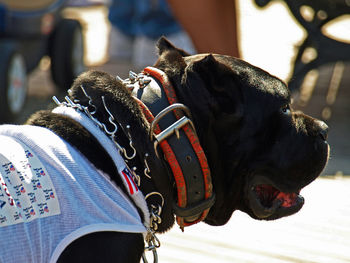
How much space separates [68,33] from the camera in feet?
18.0

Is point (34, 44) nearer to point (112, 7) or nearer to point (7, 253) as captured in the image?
point (112, 7)

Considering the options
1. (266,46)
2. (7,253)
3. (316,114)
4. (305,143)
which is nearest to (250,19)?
(266,46)

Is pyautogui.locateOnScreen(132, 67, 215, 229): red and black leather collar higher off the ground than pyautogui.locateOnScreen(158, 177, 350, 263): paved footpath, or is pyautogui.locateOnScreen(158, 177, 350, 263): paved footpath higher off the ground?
pyautogui.locateOnScreen(132, 67, 215, 229): red and black leather collar

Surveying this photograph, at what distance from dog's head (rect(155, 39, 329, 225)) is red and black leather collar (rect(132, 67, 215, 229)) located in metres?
0.08

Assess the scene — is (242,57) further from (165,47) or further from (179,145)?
(179,145)

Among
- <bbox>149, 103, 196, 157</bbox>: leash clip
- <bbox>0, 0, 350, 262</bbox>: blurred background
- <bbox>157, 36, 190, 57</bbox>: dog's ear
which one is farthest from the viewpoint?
<bbox>0, 0, 350, 262</bbox>: blurred background

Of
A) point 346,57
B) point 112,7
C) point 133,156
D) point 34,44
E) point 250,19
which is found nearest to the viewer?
point 133,156

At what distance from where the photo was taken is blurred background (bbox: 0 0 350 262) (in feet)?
9.38

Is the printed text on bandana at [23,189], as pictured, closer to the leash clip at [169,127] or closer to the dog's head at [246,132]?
the leash clip at [169,127]

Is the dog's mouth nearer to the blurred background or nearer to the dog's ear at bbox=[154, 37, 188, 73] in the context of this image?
the dog's ear at bbox=[154, 37, 188, 73]

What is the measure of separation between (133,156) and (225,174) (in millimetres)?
374

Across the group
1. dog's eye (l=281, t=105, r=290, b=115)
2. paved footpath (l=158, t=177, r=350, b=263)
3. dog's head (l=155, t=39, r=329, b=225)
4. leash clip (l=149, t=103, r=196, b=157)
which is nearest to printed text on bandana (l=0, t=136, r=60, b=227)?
leash clip (l=149, t=103, r=196, b=157)

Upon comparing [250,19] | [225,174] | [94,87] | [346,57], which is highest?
[94,87]

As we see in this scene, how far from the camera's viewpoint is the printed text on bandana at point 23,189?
169cm
